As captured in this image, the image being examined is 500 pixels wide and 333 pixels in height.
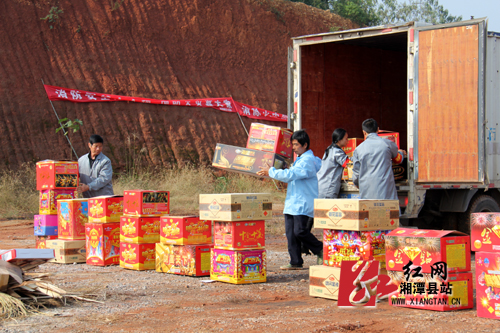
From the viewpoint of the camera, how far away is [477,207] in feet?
A: 25.6

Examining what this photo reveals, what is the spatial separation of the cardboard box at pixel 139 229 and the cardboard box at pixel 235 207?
982 mm

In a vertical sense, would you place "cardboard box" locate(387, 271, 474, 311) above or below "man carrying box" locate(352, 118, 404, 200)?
below

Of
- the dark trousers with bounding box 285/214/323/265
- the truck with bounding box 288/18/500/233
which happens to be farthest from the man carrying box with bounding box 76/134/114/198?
the truck with bounding box 288/18/500/233

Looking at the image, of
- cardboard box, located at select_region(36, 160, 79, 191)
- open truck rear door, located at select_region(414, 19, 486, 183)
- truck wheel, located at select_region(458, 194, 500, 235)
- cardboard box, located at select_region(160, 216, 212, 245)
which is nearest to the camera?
cardboard box, located at select_region(160, 216, 212, 245)

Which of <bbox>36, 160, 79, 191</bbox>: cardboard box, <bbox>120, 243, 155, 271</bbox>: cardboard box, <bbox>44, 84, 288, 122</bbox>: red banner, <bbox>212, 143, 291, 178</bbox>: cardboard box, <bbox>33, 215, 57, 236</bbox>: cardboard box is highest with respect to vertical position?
<bbox>44, 84, 288, 122</bbox>: red banner

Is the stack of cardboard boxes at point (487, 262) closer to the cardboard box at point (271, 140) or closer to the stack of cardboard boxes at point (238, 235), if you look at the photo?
the stack of cardboard boxes at point (238, 235)

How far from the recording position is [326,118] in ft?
30.4

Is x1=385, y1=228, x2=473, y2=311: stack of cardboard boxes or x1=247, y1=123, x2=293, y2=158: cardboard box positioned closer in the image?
x1=385, y1=228, x2=473, y2=311: stack of cardboard boxes

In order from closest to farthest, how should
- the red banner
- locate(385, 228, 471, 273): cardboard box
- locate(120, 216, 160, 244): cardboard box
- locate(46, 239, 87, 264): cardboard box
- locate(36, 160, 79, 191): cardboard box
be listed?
1. locate(385, 228, 471, 273): cardboard box
2. locate(120, 216, 160, 244): cardboard box
3. locate(46, 239, 87, 264): cardboard box
4. locate(36, 160, 79, 191): cardboard box
5. the red banner

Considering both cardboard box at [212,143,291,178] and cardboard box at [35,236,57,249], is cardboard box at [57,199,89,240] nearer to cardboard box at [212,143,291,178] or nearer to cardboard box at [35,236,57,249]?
cardboard box at [35,236,57,249]

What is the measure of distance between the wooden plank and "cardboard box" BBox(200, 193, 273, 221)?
2.38 meters

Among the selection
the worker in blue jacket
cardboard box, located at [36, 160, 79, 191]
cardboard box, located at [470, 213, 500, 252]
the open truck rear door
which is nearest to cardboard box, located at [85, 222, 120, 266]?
cardboard box, located at [36, 160, 79, 191]

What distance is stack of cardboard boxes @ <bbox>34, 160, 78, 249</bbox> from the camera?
7.94 meters

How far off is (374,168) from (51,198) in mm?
4607
